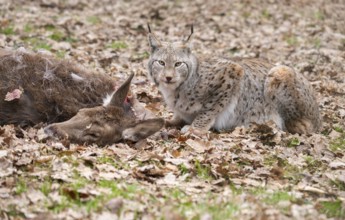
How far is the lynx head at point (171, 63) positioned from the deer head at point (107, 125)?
1.36 meters

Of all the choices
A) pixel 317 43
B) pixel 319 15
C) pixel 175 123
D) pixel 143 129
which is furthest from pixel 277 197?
pixel 319 15

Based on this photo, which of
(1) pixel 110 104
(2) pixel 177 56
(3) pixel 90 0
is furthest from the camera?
(3) pixel 90 0

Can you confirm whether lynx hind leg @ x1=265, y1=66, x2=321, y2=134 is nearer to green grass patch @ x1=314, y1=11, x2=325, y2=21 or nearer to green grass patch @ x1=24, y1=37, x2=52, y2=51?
green grass patch @ x1=24, y1=37, x2=52, y2=51

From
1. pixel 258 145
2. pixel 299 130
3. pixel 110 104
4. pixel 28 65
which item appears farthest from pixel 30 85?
pixel 299 130

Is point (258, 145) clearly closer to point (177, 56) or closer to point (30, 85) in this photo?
point (177, 56)

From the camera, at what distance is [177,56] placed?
9508mm

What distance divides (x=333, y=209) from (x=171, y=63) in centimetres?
374

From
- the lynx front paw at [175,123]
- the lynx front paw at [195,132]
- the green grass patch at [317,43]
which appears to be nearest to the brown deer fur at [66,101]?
the lynx front paw at [195,132]

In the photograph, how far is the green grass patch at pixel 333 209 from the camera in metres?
6.38

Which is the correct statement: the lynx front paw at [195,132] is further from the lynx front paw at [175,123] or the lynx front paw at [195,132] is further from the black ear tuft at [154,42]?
the black ear tuft at [154,42]

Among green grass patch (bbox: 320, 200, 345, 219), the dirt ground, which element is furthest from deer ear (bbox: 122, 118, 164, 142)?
green grass patch (bbox: 320, 200, 345, 219)

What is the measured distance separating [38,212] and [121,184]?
3.32 ft

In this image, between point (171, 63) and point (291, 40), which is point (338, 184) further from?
point (291, 40)

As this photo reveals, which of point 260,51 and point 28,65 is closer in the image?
point 28,65
